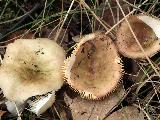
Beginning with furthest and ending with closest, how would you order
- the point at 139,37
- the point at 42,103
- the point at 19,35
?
the point at 19,35, the point at 139,37, the point at 42,103

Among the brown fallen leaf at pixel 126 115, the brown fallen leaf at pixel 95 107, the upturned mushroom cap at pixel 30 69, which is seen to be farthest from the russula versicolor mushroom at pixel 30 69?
the brown fallen leaf at pixel 126 115

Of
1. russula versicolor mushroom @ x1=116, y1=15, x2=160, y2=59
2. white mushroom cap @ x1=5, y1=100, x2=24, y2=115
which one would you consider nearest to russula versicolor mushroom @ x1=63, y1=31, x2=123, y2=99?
russula versicolor mushroom @ x1=116, y1=15, x2=160, y2=59

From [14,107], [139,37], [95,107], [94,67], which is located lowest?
[14,107]

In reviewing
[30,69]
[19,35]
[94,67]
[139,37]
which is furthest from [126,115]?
[19,35]

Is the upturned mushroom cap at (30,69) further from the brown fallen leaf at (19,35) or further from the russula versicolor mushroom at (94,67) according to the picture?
the brown fallen leaf at (19,35)

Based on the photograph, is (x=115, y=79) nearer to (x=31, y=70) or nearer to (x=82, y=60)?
(x=82, y=60)

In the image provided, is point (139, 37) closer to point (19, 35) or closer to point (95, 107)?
point (95, 107)

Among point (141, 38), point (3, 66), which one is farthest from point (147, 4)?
point (3, 66)
